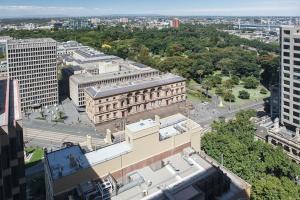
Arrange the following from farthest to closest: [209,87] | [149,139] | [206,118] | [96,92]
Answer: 1. [209,87]
2. [206,118]
3. [96,92]
4. [149,139]

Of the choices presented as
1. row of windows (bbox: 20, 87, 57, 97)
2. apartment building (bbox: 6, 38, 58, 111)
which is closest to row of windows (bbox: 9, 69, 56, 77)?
apartment building (bbox: 6, 38, 58, 111)

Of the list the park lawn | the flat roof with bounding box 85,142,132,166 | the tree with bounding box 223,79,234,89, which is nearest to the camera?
the flat roof with bounding box 85,142,132,166

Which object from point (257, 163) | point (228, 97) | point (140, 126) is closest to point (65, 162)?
point (140, 126)

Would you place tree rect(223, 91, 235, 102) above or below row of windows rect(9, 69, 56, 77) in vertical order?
below

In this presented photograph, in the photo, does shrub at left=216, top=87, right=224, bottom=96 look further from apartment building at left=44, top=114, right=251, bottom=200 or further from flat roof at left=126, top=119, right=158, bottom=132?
flat roof at left=126, top=119, right=158, bottom=132

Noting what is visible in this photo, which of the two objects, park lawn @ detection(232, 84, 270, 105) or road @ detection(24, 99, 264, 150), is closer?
road @ detection(24, 99, 264, 150)

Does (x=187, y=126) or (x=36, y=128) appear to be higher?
(x=187, y=126)

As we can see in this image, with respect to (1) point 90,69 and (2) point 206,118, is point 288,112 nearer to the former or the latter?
(2) point 206,118

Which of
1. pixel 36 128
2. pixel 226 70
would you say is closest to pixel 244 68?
pixel 226 70
